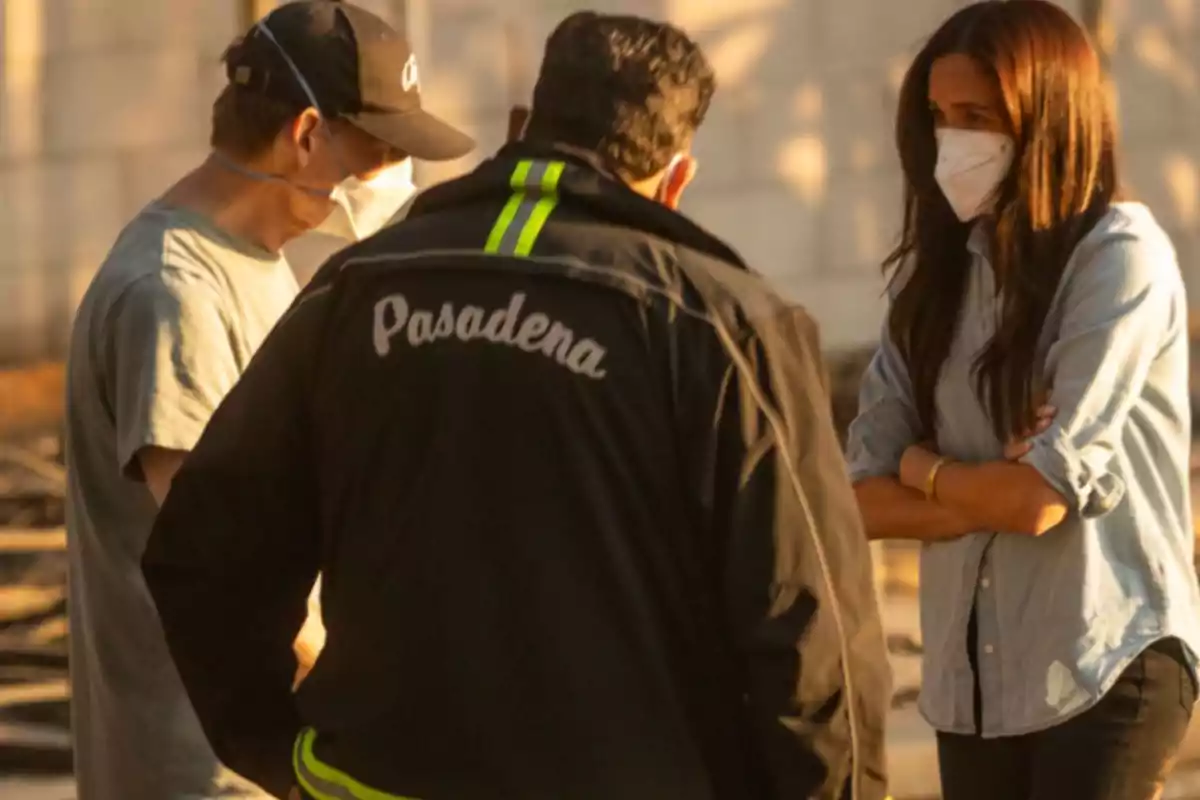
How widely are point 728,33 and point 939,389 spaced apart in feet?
5.81

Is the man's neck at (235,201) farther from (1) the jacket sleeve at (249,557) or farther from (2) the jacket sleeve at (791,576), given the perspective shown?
(2) the jacket sleeve at (791,576)

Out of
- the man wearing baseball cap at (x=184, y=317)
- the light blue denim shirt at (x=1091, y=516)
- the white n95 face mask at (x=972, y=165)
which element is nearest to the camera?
the man wearing baseball cap at (x=184, y=317)

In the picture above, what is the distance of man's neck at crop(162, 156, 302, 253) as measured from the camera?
218 centimetres

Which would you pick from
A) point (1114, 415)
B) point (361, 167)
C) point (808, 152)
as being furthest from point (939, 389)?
point (808, 152)

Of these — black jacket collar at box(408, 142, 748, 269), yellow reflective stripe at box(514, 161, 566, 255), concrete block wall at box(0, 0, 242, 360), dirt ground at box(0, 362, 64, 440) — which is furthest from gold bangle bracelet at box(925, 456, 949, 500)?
dirt ground at box(0, 362, 64, 440)

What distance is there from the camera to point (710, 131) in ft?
13.0

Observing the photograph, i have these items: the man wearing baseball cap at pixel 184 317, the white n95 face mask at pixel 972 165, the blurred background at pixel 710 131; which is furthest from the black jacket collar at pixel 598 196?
the blurred background at pixel 710 131

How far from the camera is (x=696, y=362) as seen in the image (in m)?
1.58

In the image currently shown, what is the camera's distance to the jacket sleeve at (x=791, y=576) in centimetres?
158

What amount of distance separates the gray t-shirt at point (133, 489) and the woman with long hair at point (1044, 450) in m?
0.85

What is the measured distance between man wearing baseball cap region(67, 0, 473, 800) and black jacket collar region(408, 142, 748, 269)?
1.61ft

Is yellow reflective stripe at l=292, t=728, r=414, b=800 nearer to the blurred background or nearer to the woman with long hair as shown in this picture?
the woman with long hair

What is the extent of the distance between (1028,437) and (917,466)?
0.53 feet

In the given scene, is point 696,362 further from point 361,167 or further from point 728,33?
point 728,33
